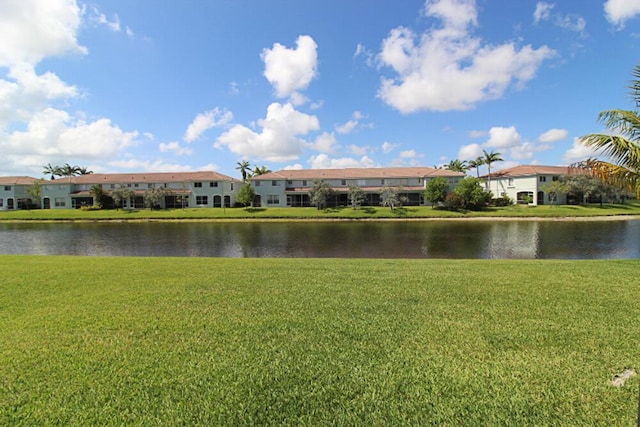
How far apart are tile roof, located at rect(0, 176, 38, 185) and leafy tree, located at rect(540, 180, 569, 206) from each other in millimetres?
96350

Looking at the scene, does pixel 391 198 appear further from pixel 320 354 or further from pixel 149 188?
pixel 320 354

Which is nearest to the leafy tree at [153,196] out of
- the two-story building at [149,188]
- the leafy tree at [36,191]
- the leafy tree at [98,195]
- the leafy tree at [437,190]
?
the two-story building at [149,188]

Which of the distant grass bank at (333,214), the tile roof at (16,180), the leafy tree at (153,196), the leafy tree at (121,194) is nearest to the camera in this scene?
the distant grass bank at (333,214)

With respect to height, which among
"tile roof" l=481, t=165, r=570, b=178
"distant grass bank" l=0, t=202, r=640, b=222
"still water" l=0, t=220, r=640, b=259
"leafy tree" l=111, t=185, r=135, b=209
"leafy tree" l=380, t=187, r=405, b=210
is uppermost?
"tile roof" l=481, t=165, r=570, b=178

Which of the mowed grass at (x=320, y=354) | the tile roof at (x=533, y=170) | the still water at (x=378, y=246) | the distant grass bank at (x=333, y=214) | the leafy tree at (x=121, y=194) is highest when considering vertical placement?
A: the tile roof at (x=533, y=170)

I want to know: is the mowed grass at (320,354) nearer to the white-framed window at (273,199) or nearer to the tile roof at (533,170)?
the white-framed window at (273,199)

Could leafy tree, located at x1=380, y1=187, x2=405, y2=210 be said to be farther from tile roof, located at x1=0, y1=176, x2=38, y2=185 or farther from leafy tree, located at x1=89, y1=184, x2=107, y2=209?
tile roof, located at x1=0, y1=176, x2=38, y2=185

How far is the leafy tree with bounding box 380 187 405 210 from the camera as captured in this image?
50.0 meters

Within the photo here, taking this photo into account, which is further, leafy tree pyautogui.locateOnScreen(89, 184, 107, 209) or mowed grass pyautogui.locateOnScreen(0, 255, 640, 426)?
leafy tree pyautogui.locateOnScreen(89, 184, 107, 209)

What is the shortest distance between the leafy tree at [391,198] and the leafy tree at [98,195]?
49.2 metres

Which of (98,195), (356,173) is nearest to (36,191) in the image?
(98,195)

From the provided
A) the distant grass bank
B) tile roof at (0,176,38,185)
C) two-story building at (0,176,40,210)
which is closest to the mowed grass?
the distant grass bank

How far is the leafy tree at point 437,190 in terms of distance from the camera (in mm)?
49312

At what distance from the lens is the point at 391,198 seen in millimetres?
50062
